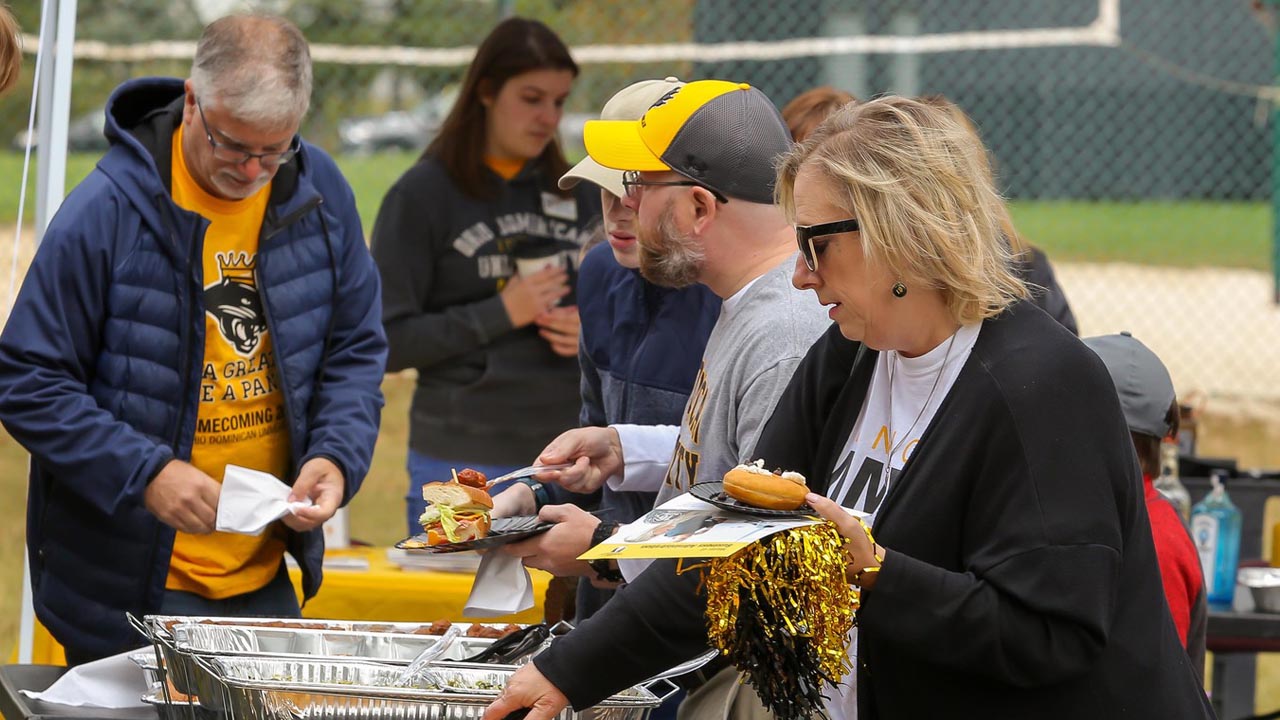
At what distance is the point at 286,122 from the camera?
2.79 m

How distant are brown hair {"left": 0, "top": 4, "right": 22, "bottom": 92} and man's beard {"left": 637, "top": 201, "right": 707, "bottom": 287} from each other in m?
1.17

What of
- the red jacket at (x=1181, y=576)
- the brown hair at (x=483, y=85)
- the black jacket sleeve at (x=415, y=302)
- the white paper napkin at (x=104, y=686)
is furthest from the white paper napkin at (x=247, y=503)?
the brown hair at (x=483, y=85)

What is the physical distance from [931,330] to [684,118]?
2.28ft

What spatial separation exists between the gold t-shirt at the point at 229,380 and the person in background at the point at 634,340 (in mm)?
616

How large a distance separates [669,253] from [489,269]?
194cm

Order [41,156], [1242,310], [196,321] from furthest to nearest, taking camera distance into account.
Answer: [1242,310] → [41,156] → [196,321]

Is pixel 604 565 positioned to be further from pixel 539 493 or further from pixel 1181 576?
pixel 1181 576

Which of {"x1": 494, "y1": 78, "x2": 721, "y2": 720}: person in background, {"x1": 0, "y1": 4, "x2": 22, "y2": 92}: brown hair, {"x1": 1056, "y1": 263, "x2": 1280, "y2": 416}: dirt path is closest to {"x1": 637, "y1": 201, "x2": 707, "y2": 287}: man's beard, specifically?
{"x1": 494, "y1": 78, "x2": 721, "y2": 720}: person in background

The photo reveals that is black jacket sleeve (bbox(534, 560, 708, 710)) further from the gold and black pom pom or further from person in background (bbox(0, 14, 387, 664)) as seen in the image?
person in background (bbox(0, 14, 387, 664))

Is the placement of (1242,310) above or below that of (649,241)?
below

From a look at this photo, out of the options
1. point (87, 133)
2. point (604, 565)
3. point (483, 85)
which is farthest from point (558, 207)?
point (87, 133)

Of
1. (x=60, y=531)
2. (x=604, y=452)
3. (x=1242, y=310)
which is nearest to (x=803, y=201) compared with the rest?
(x=604, y=452)

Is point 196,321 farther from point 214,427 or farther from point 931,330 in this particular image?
point 931,330

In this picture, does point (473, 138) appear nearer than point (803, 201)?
No
